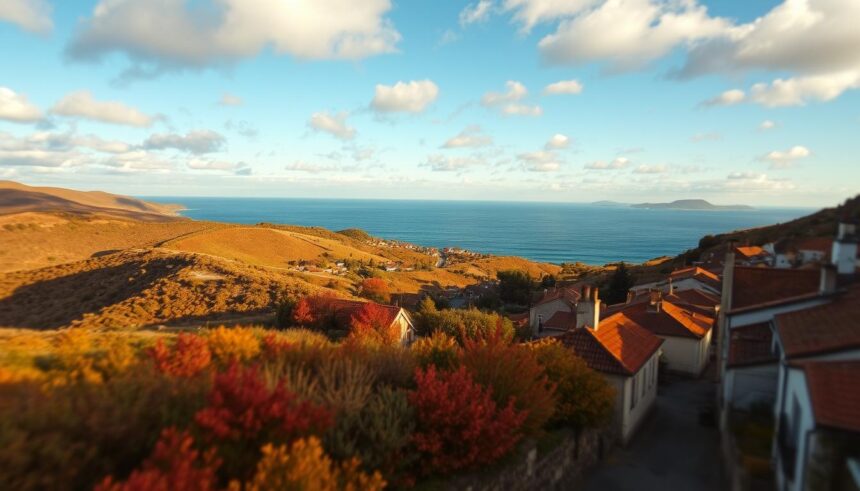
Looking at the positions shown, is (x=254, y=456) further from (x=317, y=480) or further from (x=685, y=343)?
(x=685, y=343)

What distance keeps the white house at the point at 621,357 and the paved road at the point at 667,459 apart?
20.6 inches

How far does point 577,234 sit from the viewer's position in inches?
7298

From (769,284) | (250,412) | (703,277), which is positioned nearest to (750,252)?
(703,277)

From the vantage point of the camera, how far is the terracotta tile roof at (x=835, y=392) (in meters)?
7.50

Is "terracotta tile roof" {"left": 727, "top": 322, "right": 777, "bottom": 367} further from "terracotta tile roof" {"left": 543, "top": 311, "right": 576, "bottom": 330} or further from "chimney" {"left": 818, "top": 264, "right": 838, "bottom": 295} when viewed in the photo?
"terracotta tile roof" {"left": 543, "top": 311, "right": 576, "bottom": 330}

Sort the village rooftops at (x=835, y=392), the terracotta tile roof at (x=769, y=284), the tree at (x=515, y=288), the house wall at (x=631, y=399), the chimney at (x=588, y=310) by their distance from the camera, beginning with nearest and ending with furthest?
the village rooftops at (x=835, y=392), the house wall at (x=631, y=399), the terracotta tile roof at (x=769, y=284), the chimney at (x=588, y=310), the tree at (x=515, y=288)

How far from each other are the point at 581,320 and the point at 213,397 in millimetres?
13783

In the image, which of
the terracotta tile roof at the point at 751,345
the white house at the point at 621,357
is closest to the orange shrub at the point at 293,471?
the white house at the point at 621,357

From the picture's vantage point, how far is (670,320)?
23484 millimetres

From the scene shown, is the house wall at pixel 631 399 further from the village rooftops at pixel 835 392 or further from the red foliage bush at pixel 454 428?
the red foliage bush at pixel 454 428

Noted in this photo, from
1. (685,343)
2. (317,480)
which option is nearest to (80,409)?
(317,480)

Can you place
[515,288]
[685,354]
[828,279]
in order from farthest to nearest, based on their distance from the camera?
[515,288] < [685,354] < [828,279]

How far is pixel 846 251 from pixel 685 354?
392 inches

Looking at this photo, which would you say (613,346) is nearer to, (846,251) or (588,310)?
(588,310)
